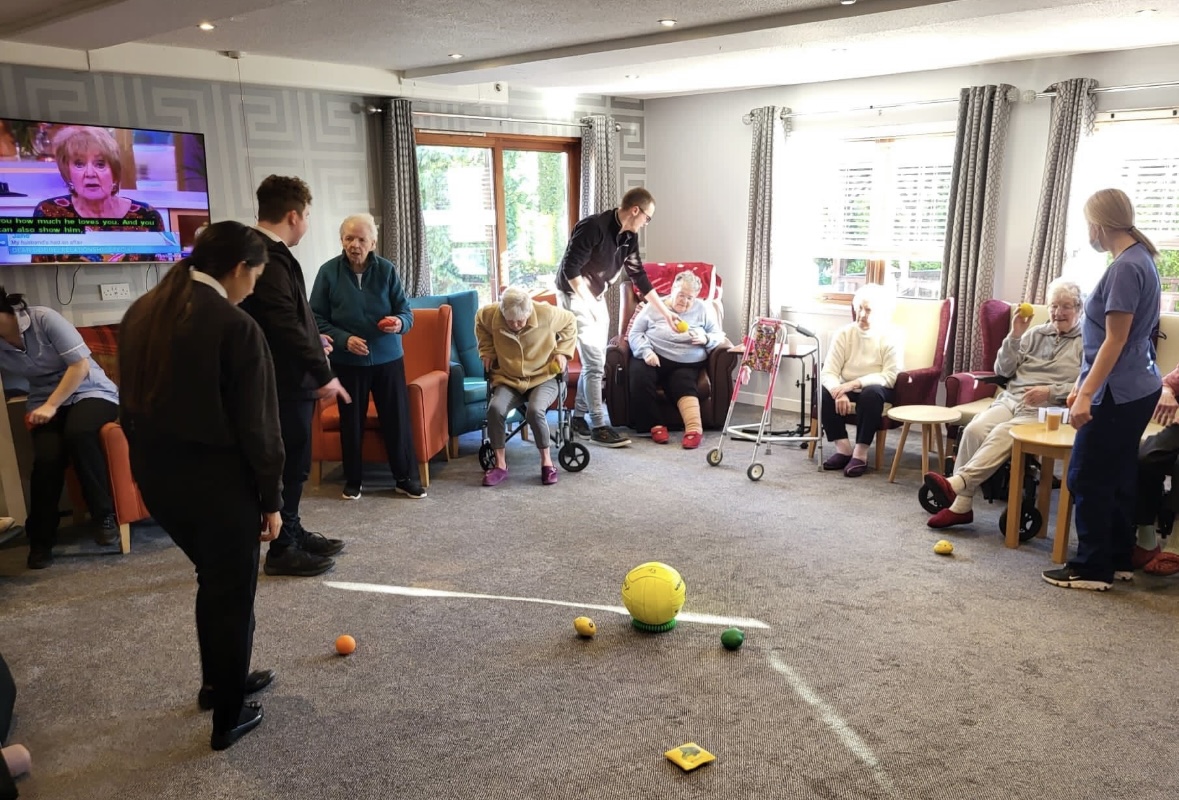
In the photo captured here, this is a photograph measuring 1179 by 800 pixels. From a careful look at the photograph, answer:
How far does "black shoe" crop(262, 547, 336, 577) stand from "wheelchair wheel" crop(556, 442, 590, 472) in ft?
5.48

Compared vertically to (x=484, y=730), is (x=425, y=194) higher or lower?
higher

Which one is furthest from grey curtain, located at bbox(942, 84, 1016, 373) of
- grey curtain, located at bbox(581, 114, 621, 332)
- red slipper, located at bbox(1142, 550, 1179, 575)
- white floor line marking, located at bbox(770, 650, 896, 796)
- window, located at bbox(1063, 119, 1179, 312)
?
white floor line marking, located at bbox(770, 650, 896, 796)

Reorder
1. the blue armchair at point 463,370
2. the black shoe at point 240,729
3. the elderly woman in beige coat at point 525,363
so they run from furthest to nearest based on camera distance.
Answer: the blue armchair at point 463,370
the elderly woman in beige coat at point 525,363
the black shoe at point 240,729

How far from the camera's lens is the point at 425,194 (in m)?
6.05

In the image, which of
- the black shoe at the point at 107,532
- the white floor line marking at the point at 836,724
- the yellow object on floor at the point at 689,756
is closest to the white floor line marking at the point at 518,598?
the white floor line marking at the point at 836,724

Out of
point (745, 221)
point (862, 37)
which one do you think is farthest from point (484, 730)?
point (745, 221)

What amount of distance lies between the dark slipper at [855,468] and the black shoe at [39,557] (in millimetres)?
3861

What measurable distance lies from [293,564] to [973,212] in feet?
14.3

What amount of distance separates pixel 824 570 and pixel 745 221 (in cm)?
368

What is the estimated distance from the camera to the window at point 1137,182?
4820mm

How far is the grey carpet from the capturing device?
87.7 inches

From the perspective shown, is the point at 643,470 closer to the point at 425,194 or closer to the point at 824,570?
the point at 824,570

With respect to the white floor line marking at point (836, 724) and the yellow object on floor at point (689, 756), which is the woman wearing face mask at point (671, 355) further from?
the yellow object on floor at point (689, 756)

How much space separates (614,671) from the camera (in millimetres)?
2717
